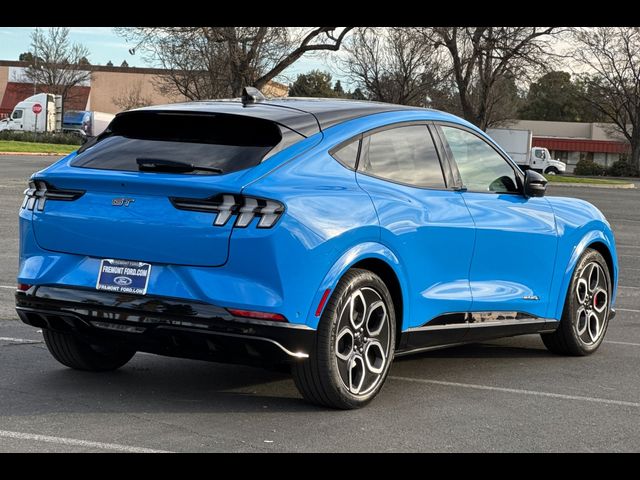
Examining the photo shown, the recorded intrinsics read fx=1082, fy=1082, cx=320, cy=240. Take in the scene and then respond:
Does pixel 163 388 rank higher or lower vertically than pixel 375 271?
lower

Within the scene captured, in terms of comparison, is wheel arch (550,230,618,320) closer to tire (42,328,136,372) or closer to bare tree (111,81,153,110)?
tire (42,328,136,372)

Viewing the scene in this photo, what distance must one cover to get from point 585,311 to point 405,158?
2.32m

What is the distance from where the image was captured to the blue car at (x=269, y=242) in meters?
5.48

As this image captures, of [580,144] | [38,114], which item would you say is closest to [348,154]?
[38,114]

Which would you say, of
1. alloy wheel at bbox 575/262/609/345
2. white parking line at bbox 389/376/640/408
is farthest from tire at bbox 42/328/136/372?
alloy wheel at bbox 575/262/609/345

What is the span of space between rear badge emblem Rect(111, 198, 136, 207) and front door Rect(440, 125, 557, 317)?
226 centimetres

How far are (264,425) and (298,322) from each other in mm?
559

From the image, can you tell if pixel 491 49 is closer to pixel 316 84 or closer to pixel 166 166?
pixel 166 166

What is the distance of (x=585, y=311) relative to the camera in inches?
318

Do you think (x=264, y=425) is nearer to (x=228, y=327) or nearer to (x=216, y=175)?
(x=228, y=327)

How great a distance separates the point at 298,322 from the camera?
18.1ft
